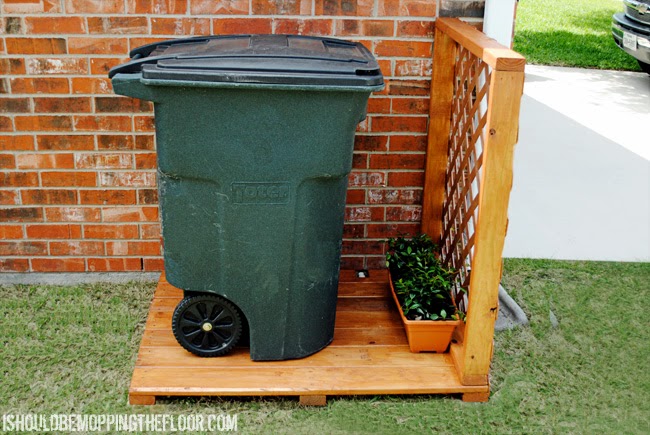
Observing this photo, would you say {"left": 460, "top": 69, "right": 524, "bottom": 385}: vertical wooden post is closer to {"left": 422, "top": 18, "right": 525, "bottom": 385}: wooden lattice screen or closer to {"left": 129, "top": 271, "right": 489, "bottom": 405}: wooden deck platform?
{"left": 422, "top": 18, "right": 525, "bottom": 385}: wooden lattice screen

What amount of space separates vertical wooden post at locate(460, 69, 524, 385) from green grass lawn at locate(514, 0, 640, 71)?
292 inches

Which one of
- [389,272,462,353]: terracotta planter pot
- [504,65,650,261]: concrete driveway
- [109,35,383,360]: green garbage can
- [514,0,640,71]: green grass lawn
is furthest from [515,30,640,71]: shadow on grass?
[109,35,383,360]: green garbage can

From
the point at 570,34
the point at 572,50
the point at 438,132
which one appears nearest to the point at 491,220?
the point at 438,132

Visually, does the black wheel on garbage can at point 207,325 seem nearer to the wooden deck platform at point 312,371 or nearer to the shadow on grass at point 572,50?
the wooden deck platform at point 312,371

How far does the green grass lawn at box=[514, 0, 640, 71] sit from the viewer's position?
9.85m

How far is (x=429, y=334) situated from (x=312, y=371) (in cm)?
51

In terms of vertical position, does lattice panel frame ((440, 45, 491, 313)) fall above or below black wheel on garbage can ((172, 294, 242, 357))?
above

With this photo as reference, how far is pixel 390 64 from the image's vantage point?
364 cm

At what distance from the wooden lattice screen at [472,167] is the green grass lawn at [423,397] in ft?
0.77

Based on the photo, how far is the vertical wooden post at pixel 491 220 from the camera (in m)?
2.61

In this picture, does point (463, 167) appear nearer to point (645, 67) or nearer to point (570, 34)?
point (645, 67)

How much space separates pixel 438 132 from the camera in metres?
3.72

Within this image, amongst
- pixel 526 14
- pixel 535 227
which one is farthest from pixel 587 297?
pixel 526 14

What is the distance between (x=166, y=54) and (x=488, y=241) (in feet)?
4.46
